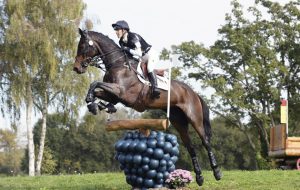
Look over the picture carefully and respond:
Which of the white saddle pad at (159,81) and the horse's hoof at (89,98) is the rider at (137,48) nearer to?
the white saddle pad at (159,81)

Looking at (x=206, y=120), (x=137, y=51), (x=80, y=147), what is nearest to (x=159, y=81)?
(x=137, y=51)

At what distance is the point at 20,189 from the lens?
12133mm

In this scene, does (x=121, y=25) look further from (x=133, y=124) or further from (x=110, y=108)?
(x=133, y=124)

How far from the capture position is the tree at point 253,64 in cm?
3591

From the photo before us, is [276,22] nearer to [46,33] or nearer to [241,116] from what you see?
[241,116]

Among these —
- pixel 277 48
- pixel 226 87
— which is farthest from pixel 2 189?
pixel 277 48

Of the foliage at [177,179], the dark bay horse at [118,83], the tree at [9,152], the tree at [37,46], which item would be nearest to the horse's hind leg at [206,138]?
the dark bay horse at [118,83]

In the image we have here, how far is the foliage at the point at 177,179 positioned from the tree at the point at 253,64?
79.4 ft

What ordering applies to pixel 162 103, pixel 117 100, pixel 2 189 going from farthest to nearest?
pixel 2 189
pixel 162 103
pixel 117 100

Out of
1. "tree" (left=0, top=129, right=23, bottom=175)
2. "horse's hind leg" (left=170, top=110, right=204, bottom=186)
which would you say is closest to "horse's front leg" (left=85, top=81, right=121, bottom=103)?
"horse's hind leg" (left=170, top=110, right=204, bottom=186)

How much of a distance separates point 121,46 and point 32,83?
2236 cm

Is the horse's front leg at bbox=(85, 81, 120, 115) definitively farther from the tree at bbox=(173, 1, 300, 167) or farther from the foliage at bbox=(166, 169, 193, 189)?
the tree at bbox=(173, 1, 300, 167)

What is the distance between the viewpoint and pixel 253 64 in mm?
35812

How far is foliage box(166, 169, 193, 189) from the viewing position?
1118 cm
